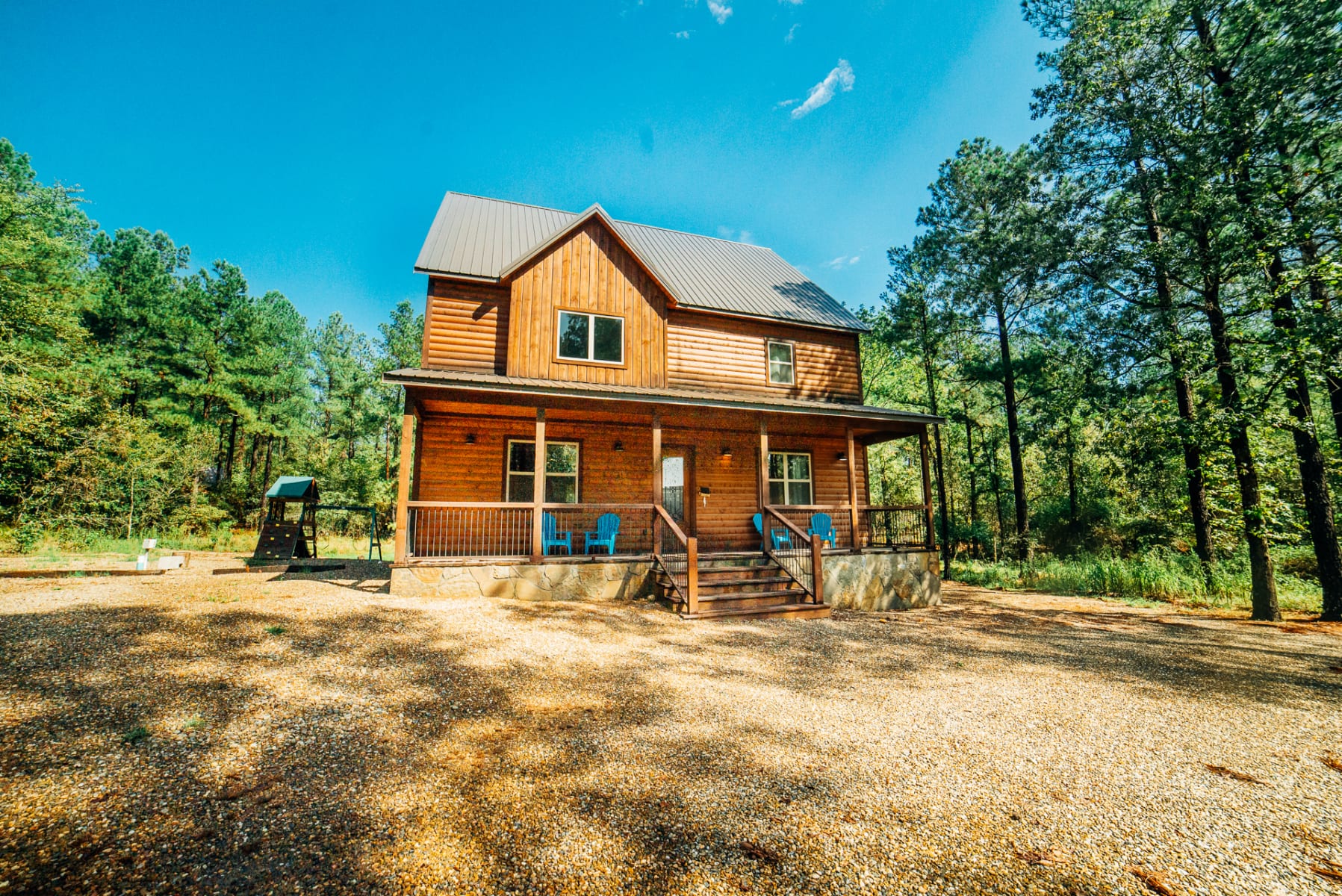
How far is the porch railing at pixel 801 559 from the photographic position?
931cm

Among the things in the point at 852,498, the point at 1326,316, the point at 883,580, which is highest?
the point at 1326,316

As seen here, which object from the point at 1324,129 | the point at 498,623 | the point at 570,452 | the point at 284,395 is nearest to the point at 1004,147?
the point at 1324,129

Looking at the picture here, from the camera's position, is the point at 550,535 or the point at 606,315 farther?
the point at 606,315

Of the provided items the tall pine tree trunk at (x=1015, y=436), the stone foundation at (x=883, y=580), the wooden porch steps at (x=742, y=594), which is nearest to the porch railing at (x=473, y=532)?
the wooden porch steps at (x=742, y=594)

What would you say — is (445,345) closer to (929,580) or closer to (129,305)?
(929,580)

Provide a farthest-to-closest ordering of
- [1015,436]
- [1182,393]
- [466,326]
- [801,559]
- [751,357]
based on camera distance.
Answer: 1. [1015,436]
2. [751,357]
3. [1182,393]
4. [466,326]
5. [801,559]

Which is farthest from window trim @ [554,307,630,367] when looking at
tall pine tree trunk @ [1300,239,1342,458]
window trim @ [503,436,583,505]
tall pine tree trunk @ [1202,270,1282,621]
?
tall pine tree trunk @ [1300,239,1342,458]

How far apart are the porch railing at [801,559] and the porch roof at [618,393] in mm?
2283

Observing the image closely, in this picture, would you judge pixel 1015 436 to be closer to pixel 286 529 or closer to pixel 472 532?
pixel 472 532

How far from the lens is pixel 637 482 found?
493 inches

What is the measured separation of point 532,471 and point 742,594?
5689 millimetres

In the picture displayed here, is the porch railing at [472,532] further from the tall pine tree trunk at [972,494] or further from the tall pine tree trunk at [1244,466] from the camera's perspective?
the tall pine tree trunk at [972,494]

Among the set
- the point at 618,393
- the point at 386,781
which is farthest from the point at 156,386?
the point at 386,781

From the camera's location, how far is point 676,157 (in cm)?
1612
